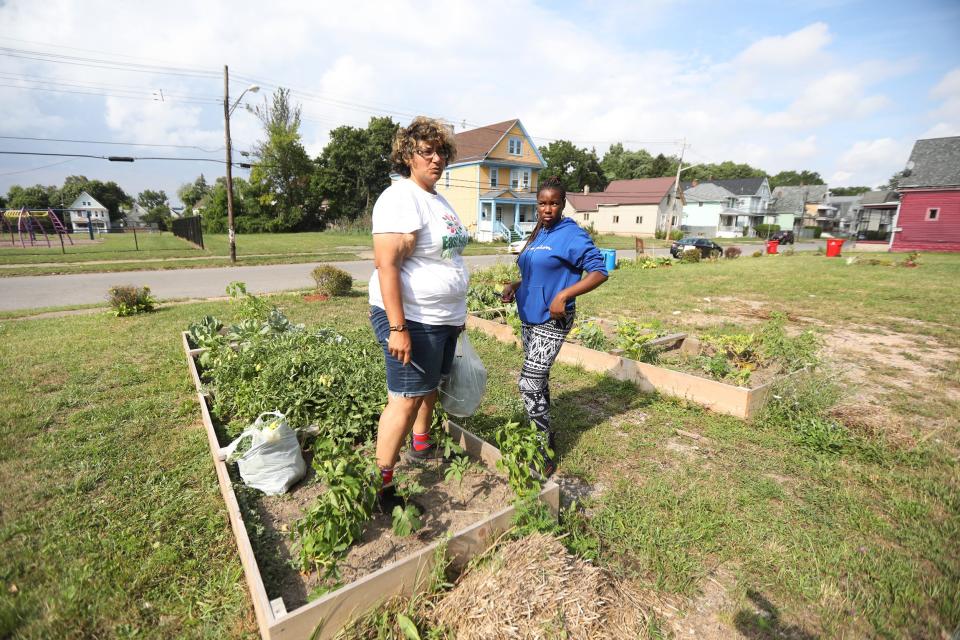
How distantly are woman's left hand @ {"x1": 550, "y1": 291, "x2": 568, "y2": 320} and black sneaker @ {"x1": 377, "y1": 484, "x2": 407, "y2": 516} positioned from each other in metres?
1.42

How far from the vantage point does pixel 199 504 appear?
270 cm

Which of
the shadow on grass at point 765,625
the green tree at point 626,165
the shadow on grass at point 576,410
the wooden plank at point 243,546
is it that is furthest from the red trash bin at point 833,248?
the green tree at point 626,165

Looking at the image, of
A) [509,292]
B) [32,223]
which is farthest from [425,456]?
[32,223]

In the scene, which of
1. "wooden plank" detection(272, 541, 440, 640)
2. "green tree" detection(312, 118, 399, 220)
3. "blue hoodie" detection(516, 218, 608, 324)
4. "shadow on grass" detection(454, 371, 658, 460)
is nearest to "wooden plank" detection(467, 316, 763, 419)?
"shadow on grass" detection(454, 371, 658, 460)

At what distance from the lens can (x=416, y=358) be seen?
2.30 metres

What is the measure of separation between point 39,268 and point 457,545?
18.6 meters

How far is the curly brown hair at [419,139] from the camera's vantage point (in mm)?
2256

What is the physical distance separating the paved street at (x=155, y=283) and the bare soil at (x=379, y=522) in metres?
8.93

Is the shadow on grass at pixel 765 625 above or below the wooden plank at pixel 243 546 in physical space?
below

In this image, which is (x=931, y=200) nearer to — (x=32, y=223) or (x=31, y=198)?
(x=32, y=223)

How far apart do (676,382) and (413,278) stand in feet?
10.7

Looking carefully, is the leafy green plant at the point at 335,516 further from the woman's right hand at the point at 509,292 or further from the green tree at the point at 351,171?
the green tree at the point at 351,171

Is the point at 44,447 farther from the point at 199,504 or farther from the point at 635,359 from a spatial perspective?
the point at 635,359

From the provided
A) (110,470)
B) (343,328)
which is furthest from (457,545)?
(343,328)
